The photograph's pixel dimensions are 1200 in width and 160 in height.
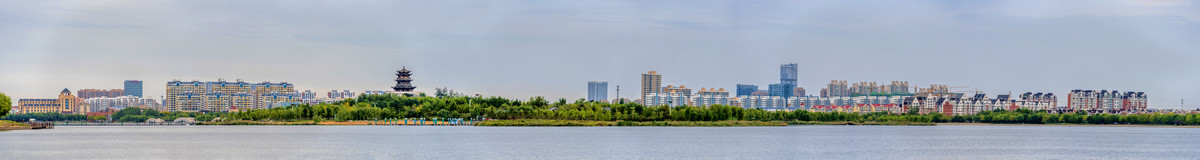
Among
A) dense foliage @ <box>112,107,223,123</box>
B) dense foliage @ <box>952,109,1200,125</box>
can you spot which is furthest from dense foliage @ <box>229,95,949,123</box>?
dense foliage @ <box>112,107,223,123</box>

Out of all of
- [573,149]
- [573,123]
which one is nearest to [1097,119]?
[573,123]

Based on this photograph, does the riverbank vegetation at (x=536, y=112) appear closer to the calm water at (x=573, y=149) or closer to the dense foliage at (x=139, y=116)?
the dense foliage at (x=139, y=116)

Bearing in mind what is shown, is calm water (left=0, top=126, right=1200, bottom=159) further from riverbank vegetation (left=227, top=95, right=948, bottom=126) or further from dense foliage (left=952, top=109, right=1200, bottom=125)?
dense foliage (left=952, top=109, right=1200, bottom=125)

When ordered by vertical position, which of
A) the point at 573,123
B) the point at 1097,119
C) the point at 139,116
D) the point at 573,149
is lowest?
the point at 139,116

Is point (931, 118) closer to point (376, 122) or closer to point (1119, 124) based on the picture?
point (1119, 124)

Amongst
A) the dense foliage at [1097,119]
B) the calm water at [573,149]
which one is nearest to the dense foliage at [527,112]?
the dense foliage at [1097,119]

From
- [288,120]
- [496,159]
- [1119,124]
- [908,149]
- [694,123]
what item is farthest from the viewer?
[1119,124]

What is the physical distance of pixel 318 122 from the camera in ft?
366

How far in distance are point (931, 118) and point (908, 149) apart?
9007cm

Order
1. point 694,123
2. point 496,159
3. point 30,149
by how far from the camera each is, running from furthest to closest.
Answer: point 694,123 < point 30,149 < point 496,159

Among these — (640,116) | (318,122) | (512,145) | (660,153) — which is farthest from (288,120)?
(660,153)

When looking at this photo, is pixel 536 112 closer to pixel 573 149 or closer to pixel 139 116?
pixel 573 149

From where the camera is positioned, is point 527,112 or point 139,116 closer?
point 527,112

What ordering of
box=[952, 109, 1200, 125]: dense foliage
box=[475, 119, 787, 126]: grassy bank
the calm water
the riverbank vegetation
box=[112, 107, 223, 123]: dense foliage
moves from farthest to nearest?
box=[112, 107, 223, 123]: dense foliage → box=[952, 109, 1200, 125]: dense foliage → the riverbank vegetation → box=[475, 119, 787, 126]: grassy bank → the calm water
